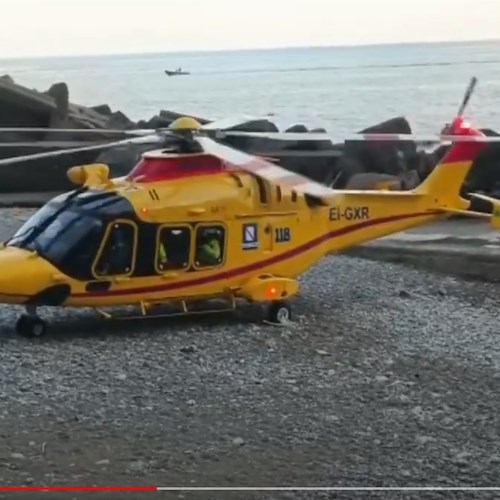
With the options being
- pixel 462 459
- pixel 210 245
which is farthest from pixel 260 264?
pixel 462 459

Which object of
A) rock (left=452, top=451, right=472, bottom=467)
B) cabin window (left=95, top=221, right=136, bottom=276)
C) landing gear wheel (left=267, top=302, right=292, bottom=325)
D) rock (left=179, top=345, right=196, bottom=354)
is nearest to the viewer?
rock (left=452, top=451, right=472, bottom=467)

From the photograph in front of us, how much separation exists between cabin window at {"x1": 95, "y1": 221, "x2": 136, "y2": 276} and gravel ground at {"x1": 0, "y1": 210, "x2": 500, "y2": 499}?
62 cm

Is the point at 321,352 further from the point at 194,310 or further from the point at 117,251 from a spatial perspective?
the point at 117,251

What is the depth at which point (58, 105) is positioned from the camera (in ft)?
99.4

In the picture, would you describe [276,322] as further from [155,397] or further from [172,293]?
[155,397]

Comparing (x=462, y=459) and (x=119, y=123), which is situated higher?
(x=462, y=459)

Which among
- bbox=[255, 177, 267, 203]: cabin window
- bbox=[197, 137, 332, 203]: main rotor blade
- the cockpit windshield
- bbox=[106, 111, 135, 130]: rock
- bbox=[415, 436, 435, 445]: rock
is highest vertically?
bbox=[197, 137, 332, 203]: main rotor blade

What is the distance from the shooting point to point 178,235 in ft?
35.5

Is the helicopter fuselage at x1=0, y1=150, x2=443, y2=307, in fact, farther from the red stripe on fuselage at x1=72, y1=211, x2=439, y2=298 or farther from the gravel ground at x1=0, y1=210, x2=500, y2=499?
the gravel ground at x1=0, y1=210, x2=500, y2=499

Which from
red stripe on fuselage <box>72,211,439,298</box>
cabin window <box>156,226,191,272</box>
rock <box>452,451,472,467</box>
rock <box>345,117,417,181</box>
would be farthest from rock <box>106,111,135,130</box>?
rock <box>452,451,472,467</box>

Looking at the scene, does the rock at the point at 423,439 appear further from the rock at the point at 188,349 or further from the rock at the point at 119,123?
the rock at the point at 119,123

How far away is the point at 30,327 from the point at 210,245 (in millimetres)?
1848

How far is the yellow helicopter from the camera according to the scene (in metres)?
10.4

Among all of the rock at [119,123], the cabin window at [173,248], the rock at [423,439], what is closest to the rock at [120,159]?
the rock at [119,123]
